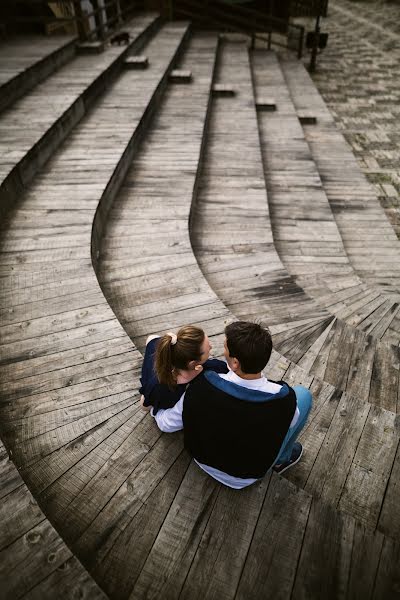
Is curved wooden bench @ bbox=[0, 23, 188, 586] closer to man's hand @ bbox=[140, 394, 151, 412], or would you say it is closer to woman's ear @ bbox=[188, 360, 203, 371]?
man's hand @ bbox=[140, 394, 151, 412]

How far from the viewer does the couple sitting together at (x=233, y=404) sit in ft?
5.53

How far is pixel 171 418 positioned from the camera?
2.00 m

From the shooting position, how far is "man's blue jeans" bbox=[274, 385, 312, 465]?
1925 mm

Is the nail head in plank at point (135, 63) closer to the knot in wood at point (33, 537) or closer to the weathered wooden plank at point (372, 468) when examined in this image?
the weathered wooden plank at point (372, 468)

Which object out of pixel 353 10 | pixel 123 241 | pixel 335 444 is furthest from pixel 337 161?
pixel 353 10

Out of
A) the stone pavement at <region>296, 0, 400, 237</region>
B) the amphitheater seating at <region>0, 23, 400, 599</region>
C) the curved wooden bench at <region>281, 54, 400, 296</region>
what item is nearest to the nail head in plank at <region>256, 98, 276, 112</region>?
the curved wooden bench at <region>281, 54, 400, 296</region>

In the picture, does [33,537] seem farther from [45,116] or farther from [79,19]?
[79,19]

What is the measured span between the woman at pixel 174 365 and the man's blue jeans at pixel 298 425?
0.43 meters

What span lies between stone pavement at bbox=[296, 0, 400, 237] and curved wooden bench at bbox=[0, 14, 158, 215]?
5022mm

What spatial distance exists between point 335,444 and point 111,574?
4.54ft

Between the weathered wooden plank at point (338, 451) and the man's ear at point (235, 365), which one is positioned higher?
the man's ear at point (235, 365)

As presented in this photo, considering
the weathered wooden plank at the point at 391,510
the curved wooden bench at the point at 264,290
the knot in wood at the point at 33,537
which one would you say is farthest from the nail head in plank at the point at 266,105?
the knot in wood at the point at 33,537

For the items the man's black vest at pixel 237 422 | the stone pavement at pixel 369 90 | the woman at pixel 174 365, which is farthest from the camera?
the stone pavement at pixel 369 90

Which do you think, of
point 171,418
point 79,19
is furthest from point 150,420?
point 79,19
